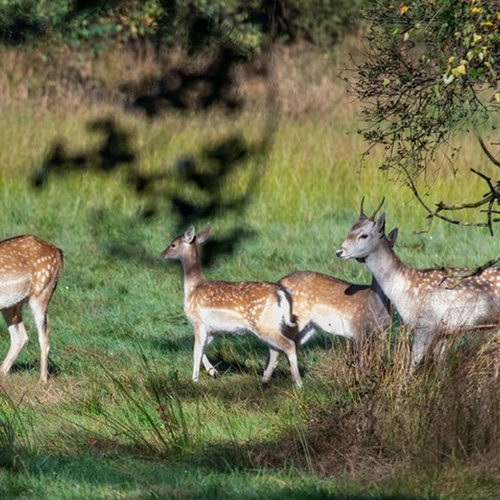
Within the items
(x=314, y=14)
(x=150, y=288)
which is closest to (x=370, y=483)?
(x=314, y=14)

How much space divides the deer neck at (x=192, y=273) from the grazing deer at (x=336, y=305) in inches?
27.6

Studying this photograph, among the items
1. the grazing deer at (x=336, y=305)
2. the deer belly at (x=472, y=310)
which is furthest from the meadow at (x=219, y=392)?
the deer belly at (x=472, y=310)

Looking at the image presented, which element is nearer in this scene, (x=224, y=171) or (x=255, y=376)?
(x=224, y=171)

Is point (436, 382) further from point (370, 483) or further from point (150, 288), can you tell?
point (150, 288)

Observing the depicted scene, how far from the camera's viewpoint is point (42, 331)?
9969mm

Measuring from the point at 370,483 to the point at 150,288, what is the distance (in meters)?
6.78

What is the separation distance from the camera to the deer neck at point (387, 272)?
32.1 ft

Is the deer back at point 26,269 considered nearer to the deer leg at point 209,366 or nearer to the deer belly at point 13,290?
the deer belly at point 13,290

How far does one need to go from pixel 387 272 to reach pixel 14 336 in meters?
2.66

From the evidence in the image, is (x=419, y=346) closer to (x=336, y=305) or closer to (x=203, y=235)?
(x=336, y=305)

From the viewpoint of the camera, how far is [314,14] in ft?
33.8

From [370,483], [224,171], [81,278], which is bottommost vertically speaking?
[81,278]

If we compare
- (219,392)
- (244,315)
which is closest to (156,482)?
(219,392)

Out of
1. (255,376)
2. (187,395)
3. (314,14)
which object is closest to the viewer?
(187,395)
